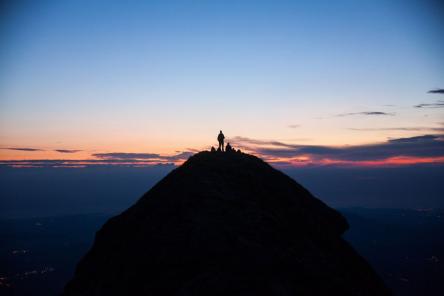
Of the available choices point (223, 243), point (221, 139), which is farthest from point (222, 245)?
point (221, 139)

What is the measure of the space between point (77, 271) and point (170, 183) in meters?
13.4

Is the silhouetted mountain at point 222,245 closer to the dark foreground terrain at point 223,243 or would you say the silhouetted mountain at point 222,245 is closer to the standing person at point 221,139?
the dark foreground terrain at point 223,243

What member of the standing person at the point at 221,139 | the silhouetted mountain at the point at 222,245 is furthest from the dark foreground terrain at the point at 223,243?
the standing person at the point at 221,139

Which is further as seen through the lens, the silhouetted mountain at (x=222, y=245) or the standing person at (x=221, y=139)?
the standing person at (x=221, y=139)

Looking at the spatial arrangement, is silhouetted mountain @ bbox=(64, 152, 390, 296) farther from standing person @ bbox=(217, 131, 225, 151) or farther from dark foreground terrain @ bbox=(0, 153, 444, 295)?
standing person @ bbox=(217, 131, 225, 151)

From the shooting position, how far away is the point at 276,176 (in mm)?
44031

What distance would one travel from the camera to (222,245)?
26.5 metres

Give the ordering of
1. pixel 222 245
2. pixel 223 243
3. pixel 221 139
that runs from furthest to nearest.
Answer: pixel 221 139 < pixel 223 243 < pixel 222 245

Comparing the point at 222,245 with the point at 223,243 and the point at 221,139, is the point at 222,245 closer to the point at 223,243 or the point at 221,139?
the point at 223,243

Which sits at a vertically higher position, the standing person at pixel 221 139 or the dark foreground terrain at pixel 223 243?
the standing person at pixel 221 139

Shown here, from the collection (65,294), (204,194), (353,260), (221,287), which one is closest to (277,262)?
(221,287)

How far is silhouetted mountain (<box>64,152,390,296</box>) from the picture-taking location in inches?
985

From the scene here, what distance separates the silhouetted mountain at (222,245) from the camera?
2502 cm

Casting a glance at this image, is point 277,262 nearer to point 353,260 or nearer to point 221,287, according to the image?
point 221,287
